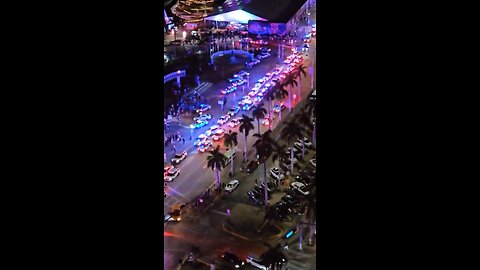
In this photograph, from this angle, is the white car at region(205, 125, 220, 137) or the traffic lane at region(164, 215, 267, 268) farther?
the white car at region(205, 125, 220, 137)

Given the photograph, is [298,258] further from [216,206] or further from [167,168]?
[167,168]

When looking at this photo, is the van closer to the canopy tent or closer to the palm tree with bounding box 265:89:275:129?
the palm tree with bounding box 265:89:275:129

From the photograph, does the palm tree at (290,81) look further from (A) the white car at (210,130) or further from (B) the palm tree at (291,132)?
(A) the white car at (210,130)

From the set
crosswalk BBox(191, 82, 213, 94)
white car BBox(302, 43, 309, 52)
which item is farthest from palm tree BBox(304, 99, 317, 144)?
crosswalk BBox(191, 82, 213, 94)

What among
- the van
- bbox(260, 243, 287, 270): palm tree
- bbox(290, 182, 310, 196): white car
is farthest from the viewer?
the van

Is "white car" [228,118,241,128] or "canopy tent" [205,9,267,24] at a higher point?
"canopy tent" [205,9,267,24]

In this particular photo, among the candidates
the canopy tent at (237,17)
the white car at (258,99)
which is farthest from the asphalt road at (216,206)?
the canopy tent at (237,17)

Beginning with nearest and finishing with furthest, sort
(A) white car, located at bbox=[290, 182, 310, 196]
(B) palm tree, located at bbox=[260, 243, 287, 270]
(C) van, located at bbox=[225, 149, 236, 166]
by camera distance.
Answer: (B) palm tree, located at bbox=[260, 243, 287, 270] < (A) white car, located at bbox=[290, 182, 310, 196] < (C) van, located at bbox=[225, 149, 236, 166]
